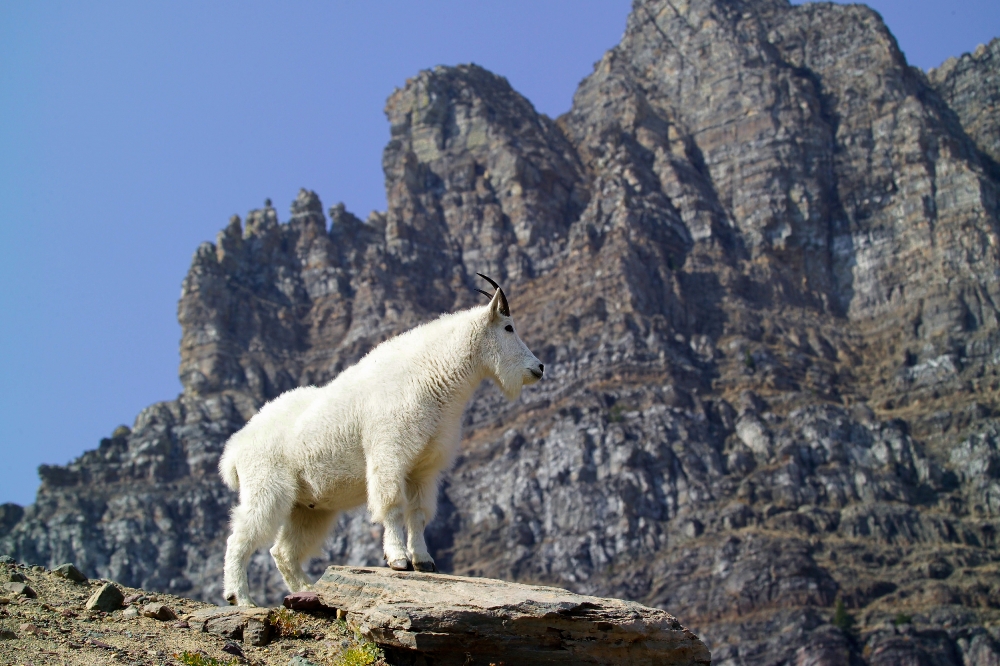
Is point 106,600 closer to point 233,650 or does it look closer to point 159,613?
point 159,613

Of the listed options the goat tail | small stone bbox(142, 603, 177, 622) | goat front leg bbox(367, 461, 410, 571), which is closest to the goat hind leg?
the goat tail

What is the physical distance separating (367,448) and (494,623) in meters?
2.63

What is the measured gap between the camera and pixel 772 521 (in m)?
101

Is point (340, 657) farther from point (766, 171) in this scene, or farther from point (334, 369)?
point (766, 171)

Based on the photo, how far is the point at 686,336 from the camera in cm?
13038

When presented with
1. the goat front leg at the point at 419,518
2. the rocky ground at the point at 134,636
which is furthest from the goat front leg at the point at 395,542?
the rocky ground at the point at 134,636

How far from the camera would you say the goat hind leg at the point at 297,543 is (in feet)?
41.9

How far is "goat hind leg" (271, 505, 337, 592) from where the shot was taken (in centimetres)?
1278

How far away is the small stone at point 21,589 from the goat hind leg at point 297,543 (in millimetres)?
2594

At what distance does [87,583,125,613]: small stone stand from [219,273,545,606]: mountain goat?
1124mm

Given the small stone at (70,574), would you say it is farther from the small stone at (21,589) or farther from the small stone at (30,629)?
the small stone at (30,629)

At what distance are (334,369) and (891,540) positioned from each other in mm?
70493

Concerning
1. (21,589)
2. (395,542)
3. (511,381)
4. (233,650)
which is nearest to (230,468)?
(395,542)

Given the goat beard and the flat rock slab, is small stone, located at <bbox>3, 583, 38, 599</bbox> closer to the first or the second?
the flat rock slab
